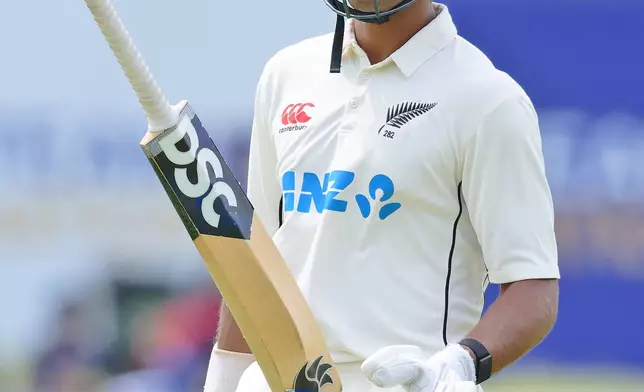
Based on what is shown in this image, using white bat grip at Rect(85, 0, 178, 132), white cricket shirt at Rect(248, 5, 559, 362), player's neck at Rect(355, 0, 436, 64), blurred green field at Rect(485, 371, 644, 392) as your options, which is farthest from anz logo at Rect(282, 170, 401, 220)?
blurred green field at Rect(485, 371, 644, 392)

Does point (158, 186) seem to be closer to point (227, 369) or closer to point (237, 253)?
point (227, 369)

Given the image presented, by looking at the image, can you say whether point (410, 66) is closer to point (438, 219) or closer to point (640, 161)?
point (438, 219)

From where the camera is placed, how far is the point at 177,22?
3.58 m

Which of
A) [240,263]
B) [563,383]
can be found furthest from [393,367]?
[563,383]

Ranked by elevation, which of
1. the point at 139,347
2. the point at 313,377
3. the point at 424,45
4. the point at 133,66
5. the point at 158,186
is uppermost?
the point at 133,66

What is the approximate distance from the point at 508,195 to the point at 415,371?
338mm

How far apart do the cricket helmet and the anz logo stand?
199mm

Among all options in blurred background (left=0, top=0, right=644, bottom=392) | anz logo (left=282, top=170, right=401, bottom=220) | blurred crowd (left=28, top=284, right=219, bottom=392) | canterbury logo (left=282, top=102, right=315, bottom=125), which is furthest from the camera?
blurred crowd (left=28, top=284, right=219, bottom=392)

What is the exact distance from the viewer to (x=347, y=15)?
189 cm

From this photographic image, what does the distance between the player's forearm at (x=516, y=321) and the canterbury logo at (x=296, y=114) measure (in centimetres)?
41

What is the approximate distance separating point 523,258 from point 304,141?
38 cm

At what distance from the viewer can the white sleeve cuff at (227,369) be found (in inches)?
77.2

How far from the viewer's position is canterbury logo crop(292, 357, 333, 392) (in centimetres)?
162

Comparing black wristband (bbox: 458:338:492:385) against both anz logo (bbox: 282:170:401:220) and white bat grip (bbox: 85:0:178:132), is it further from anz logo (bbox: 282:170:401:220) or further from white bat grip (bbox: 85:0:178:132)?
white bat grip (bbox: 85:0:178:132)
